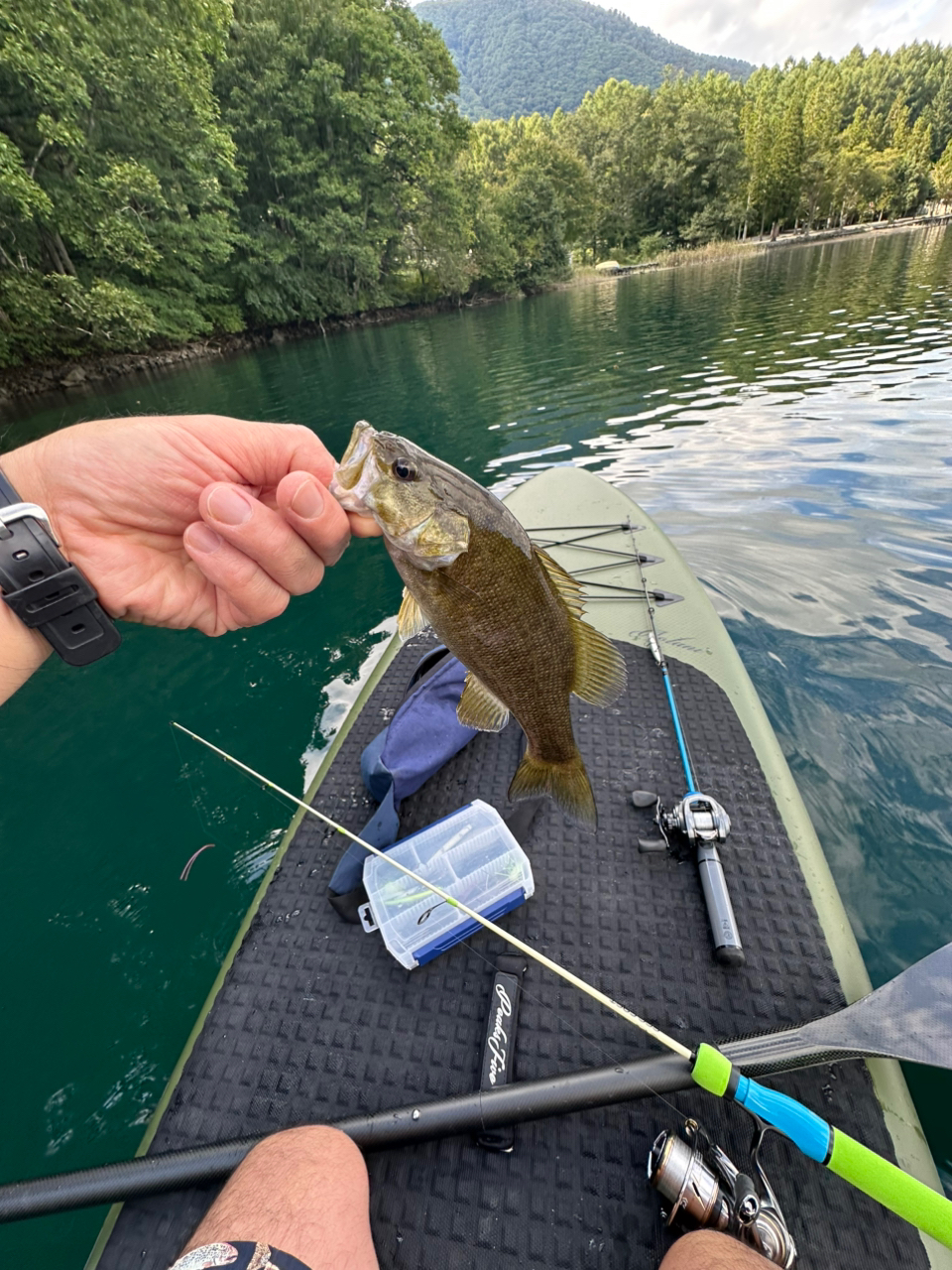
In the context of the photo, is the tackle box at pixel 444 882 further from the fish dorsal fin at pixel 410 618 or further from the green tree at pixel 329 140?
the green tree at pixel 329 140

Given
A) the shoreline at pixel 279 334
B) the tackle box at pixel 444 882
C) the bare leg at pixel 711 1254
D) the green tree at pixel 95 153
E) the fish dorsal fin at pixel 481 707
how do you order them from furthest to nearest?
1. the shoreline at pixel 279 334
2. the green tree at pixel 95 153
3. the tackle box at pixel 444 882
4. the fish dorsal fin at pixel 481 707
5. the bare leg at pixel 711 1254

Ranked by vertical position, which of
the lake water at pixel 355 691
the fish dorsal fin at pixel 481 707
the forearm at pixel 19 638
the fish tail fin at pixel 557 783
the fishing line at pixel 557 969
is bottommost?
the lake water at pixel 355 691

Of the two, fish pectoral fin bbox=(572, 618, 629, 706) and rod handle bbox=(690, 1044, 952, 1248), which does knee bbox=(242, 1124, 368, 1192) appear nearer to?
rod handle bbox=(690, 1044, 952, 1248)

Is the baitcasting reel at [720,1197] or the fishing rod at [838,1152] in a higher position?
the fishing rod at [838,1152]

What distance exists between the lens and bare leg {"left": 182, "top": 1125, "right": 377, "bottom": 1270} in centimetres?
154

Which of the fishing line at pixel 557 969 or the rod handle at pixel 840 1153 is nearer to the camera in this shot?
the rod handle at pixel 840 1153

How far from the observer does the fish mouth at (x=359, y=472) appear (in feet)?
5.54

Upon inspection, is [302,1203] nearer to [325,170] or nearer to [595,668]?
[595,668]

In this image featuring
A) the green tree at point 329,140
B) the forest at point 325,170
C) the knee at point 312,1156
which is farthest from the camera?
the green tree at point 329,140

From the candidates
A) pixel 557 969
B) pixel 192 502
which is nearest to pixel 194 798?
pixel 192 502

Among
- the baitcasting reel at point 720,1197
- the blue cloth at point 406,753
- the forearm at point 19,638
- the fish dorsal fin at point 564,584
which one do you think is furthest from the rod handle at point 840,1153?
the forearm at point 19,638

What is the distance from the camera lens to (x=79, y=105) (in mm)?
14758

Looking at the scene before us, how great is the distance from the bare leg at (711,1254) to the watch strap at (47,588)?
2.51 m

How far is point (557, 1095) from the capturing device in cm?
186
